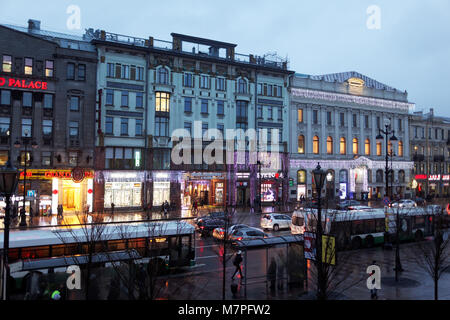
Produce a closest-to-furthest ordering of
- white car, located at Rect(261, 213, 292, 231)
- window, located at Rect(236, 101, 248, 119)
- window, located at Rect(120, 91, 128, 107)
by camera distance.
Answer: white car, located at Rect(261, 213, 292, 231) → window, located at Rect(120, 91, 128, 107) → window, located at Rect(236, 101, 248, 119)

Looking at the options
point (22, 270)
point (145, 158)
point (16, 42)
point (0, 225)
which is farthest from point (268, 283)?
point (16, 42)

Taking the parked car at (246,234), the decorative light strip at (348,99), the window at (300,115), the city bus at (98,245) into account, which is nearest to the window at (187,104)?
the decorative light strip at (348,99)

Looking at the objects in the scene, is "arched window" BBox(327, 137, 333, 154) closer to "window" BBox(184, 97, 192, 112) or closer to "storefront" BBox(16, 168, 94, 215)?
"window" BBox(184, 97, 192, 112)

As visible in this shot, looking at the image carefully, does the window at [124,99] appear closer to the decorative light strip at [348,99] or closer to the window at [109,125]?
the window at [109,125]

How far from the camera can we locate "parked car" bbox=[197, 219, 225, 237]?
30.2 m

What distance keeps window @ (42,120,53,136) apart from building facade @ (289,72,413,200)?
32.3 meters

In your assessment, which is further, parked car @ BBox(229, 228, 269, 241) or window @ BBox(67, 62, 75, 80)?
window @ BBox(67, 62, 75, 80)

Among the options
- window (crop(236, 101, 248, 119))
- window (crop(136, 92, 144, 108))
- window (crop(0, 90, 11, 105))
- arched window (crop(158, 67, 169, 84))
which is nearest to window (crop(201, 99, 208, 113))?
window (crop(236, 101, 248, 119))

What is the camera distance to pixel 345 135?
208 feet

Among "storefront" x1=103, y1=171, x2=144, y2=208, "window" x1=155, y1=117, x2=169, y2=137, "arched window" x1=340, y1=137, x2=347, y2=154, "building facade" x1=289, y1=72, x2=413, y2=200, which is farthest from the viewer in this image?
"arched window" x1=340, y1=137, x2=347, y2=154

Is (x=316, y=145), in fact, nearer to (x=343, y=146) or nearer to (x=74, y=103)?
(x=343, y=146)

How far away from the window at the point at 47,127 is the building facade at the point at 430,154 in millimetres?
59108

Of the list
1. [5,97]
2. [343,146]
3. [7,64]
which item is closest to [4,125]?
A: [5,97]

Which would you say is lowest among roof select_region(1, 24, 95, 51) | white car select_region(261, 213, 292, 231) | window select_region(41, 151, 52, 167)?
white car select_region(261, 213, 292, 231)
